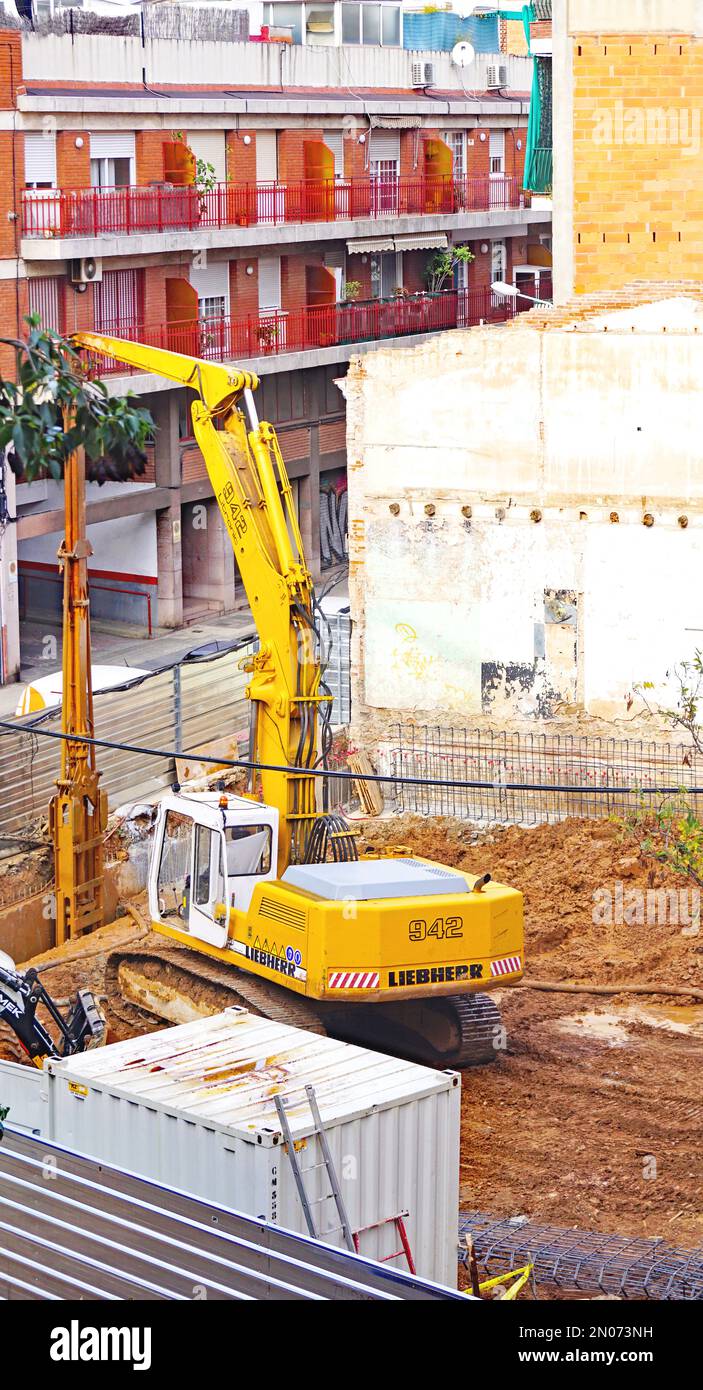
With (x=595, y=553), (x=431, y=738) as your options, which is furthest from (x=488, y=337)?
(x=431, y=738)

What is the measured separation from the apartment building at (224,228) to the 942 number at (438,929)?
62.8ft

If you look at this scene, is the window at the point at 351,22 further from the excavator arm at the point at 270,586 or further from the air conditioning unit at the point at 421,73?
the excavator arm at the point at 270,586

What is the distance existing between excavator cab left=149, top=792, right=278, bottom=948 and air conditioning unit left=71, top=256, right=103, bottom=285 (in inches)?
841

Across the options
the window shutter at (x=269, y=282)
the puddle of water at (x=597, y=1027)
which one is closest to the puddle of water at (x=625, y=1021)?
the puddle of water at (x=597, y=1027)

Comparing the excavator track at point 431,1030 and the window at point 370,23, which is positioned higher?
the window at point 370,23

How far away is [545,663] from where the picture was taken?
26.4m

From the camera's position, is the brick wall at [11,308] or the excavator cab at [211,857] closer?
the excavator cab at [211,857]

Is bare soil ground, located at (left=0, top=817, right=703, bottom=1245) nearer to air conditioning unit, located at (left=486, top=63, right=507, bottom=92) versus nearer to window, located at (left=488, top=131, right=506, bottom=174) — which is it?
window, located at (left=488, top=131, right=506, bottom=174)

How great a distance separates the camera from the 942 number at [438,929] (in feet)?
54.3

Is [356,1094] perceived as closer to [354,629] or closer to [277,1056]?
[277,1056]

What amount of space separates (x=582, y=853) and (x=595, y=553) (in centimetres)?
453

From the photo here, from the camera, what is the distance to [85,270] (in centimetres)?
3766

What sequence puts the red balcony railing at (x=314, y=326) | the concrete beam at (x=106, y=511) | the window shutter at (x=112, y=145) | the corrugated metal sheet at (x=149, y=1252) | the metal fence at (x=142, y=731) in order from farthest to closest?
the red balcony railing at (x=314, y=326) → the window shutter at (x=112, y=145) → the concrete beam at (x=106, y=511) → the metal fence at (x=142, y=731) → the corrugated metal sheet at (x=149, y=1252)

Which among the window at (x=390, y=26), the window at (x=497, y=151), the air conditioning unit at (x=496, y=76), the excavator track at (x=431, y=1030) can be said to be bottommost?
the excavator track at (x=431, y=1030)
